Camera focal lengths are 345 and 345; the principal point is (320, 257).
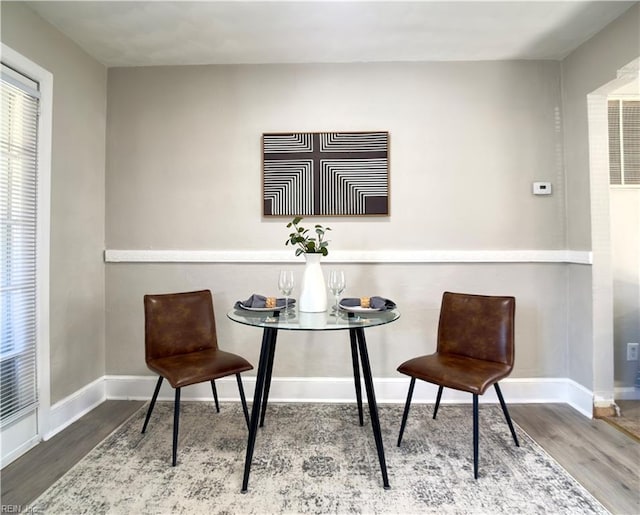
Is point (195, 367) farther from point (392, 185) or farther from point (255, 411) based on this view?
point (392, 185)

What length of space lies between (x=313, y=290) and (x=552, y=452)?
160 cm

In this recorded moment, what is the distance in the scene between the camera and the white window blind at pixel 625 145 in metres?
2.52

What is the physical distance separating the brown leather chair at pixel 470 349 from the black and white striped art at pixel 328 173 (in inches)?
34.7

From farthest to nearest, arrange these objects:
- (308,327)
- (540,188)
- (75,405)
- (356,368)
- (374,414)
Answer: (540,188) → (75,405) → (356,368) → (374,414) → (308,327)

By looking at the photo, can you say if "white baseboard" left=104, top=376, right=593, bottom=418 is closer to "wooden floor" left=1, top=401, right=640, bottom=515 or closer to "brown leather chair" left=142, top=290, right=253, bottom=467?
"wooden floor" left=1, top=401, right=640, bottom=515

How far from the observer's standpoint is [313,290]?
1907mm

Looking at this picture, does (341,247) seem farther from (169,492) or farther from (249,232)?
(169,492)

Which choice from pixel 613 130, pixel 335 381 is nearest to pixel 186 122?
pixel 335 381

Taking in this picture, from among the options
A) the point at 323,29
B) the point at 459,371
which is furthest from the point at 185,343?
the point at 323,29

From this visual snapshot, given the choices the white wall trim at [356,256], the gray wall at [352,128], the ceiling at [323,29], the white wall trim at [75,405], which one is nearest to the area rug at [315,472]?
the white wall trim at [75,405]

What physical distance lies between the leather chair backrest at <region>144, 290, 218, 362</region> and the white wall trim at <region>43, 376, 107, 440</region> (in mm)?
694

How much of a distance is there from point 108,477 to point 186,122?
7.48 feet

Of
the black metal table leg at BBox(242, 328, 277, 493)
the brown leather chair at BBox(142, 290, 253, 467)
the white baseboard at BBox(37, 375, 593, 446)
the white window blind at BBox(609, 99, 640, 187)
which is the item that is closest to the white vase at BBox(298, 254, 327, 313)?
the black metal table leg at BBox(242, 328, 277, 493)

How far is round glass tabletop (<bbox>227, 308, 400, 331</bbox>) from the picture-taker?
5.20 ft
